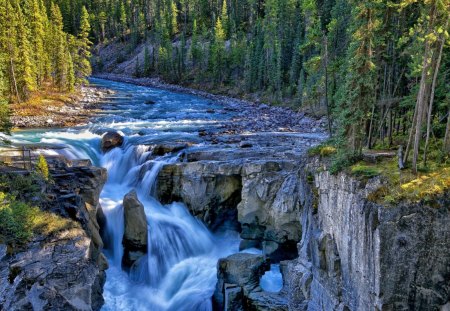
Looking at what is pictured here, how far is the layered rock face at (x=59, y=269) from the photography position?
1395 centimetres

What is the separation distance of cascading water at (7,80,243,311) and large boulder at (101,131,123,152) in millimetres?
603

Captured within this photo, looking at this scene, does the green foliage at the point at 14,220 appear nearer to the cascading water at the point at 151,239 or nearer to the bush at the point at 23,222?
the bush at the point at 23,222

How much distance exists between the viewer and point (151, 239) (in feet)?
71.4

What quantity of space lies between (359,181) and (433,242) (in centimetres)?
305

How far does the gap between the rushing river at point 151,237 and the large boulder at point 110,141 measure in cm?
54

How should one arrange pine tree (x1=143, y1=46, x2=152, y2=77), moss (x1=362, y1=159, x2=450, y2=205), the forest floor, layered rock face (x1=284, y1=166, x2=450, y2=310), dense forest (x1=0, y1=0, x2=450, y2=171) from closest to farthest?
layered rock face (x1=284, y1=166, x2=450, y2=310), moss (x1=362, y1=159, x2=450, y2=205), dense forest (x1=0, y1=0, x2=450, y2=171), the forest floor, pine tree (x1=143, y1=46, x2=152, y2=77)

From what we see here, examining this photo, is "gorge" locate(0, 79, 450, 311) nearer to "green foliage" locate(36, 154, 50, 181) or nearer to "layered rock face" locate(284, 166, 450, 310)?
"layered rock face" locate(284, 166, 450, 310)

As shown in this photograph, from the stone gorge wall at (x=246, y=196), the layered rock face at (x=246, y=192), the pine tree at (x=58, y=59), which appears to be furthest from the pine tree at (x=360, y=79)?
the pine tree at (x=58, y=59)

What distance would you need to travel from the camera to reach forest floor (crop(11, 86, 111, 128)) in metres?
42.9

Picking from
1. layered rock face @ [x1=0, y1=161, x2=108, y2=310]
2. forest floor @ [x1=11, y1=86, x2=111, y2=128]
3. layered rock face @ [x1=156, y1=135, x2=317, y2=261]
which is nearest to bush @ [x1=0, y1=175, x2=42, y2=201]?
layered rock face @ [x1=0, y1=161, x2=108, y2=310]

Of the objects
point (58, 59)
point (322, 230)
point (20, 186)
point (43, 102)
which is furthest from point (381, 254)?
point (58, 59)

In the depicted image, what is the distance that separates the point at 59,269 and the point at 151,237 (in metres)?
7.30

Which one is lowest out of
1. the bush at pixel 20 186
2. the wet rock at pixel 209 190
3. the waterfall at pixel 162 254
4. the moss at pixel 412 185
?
the waterfall at pixel 162 254

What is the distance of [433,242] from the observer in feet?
38.2
